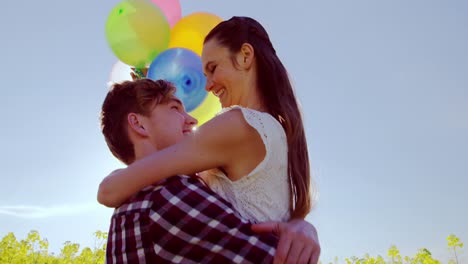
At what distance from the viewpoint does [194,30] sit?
307cm

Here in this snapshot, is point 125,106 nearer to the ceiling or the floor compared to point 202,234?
nearer to the ceiling

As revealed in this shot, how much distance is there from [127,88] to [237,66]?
17.3 inches

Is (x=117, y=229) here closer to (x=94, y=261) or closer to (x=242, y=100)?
(x=242, y=100)

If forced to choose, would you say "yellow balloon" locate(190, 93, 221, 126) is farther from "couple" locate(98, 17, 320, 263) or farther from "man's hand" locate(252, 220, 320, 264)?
"man's hand" locate(252, 220, 320, 264)

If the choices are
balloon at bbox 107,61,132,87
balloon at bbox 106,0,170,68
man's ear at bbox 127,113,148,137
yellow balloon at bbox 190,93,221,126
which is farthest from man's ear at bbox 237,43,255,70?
balloon at bbox 107,61,132,87

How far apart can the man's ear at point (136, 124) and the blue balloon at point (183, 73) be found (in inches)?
33.1

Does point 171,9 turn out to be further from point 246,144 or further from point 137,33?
point 246,144

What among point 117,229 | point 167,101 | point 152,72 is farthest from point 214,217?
point 152,72

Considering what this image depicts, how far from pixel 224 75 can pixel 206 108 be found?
849 millimetres

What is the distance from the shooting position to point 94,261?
20.5ft

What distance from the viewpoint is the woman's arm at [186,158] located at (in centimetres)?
161

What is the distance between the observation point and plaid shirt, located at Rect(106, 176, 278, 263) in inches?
57.5

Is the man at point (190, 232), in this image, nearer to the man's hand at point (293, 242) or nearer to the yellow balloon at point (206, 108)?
the man's hand at point (293, 242)

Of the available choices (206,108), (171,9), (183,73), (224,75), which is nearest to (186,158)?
(224,75)
